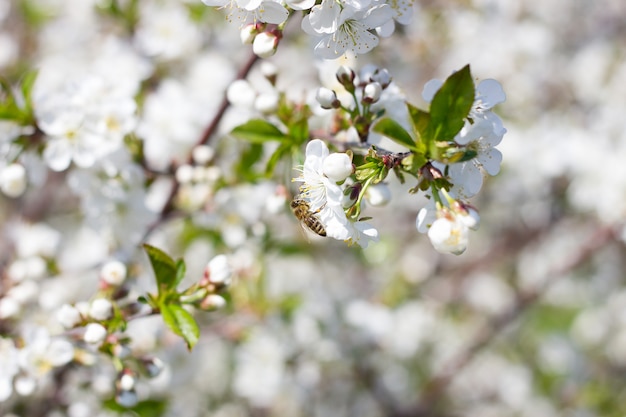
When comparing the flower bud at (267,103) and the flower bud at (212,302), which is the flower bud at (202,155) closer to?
the flower bud at (267,103)

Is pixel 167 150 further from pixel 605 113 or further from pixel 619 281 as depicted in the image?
pixel 619 281

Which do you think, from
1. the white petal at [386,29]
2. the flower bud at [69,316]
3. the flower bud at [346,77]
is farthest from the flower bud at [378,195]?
the flower bud at [69,316]

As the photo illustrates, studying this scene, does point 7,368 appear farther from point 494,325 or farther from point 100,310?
point 494,325

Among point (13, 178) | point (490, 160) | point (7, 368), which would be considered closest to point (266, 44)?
point (490, 160)

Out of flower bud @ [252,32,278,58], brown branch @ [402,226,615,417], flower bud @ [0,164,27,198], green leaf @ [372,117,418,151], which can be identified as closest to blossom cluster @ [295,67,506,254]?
green leaf @ [372,117,418,151]

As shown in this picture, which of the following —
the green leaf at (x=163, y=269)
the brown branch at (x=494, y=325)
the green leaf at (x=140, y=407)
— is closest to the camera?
the green leaf at (x=163, y=269)
